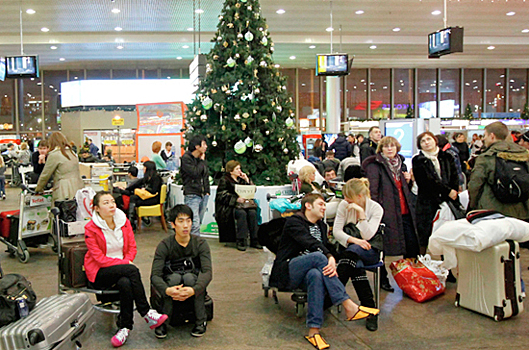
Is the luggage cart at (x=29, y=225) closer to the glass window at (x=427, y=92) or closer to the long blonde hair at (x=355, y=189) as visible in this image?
the long blonde hair at (x=355, y=189)

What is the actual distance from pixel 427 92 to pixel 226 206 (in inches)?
846

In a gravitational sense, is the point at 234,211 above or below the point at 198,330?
above

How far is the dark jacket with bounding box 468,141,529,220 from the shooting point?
15.6 feet

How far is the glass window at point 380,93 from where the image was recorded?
1004 inches

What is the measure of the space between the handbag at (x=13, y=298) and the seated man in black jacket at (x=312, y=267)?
1798mm

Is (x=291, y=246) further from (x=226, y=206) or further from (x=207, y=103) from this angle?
(x=207, y=103)

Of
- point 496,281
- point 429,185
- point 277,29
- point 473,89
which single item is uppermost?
point 277,29

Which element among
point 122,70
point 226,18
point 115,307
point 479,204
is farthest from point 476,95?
point 115,307

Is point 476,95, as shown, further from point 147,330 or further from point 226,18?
point 147,330

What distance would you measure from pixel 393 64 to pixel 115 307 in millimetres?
22088

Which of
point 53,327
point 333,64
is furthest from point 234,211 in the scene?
point 333,64

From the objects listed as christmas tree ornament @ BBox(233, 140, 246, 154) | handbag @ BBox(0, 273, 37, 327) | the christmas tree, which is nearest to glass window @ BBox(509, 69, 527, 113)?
the christmas tree

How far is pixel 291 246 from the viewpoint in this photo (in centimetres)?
399

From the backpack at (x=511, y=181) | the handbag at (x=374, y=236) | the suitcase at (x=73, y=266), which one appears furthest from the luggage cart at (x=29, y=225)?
the backpack at (x=511, y=181)
